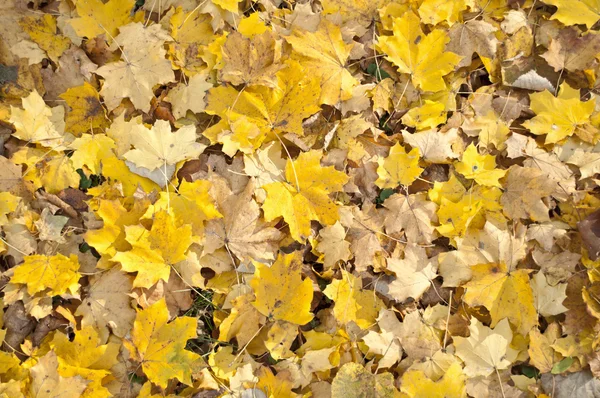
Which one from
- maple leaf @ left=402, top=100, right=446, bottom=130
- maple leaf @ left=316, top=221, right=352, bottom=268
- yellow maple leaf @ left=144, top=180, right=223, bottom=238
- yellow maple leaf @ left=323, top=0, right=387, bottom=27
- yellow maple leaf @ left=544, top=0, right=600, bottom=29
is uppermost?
yellow maple leaf @ left=544, top=0, right=600, bottom=29

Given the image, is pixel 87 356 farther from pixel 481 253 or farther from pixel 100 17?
pixel 481 253

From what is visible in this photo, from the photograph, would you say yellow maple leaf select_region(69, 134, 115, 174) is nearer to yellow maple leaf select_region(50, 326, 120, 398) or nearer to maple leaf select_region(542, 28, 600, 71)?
yellow maple leaf select_region(50, 326, 120, 398)

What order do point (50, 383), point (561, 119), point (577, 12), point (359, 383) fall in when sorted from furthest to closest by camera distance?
point (577, 12) → point (561, 119) → point (359, 383) → point (50, 383)

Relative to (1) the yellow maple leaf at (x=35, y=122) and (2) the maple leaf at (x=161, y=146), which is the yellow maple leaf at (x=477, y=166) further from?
(1) the yellow maple leaf at (x=35, y=122)

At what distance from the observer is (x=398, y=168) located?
204 centimetres

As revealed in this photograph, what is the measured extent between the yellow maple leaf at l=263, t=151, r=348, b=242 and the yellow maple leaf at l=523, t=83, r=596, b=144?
2.80 feet

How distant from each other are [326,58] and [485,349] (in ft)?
4.04

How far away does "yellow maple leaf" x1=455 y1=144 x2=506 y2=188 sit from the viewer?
204 centimetres

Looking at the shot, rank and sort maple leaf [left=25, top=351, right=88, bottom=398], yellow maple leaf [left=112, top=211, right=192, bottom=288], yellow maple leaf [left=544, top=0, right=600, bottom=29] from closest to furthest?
maple leaf [left=25, top=351, right=88, bottom=398], yellow maple leaf [left=112, top=211, right=192, bottom=288], yellow maple leaf [left=544, top=0, right=600, bottom=29]

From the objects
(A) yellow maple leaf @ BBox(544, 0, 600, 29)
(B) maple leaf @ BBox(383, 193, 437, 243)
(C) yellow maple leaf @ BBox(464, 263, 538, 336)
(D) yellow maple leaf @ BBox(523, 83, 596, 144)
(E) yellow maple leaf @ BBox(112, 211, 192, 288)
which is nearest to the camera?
(E) yellow maple leaf @ BBox(112, 211, 192, 288)

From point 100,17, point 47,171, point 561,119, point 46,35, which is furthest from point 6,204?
point 561,119

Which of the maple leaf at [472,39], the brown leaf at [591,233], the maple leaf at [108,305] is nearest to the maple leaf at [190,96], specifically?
the maple leaf at [108,305]

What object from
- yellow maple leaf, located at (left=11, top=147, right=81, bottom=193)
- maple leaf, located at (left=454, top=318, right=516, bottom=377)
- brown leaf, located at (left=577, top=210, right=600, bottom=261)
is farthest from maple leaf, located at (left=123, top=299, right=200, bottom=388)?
brown leaf, located at (left=577, top=210, right=600, bottom=261)

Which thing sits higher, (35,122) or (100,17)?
(100,17)
